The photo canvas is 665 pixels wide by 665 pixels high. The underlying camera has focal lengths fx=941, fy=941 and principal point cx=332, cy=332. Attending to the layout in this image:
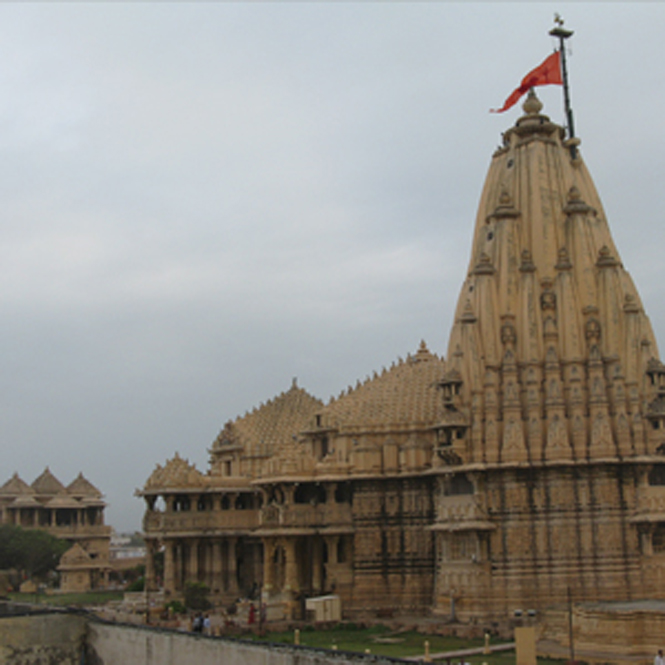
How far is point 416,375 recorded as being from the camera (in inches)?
2199

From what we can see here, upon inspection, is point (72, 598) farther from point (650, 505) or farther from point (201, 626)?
point (650, 505)

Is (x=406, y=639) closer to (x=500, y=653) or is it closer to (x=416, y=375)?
(x=500, y=653)

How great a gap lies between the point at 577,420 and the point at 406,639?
524 inches

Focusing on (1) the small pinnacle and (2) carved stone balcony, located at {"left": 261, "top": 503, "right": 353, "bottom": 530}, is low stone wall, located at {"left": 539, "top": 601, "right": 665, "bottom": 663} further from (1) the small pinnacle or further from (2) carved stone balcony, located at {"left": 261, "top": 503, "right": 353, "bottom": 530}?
(1) the small pinnacle

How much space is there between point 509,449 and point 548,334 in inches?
243

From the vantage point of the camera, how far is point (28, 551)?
77.7 m

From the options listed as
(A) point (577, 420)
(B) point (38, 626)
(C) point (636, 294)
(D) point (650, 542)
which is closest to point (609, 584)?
(D) point (650, 542)

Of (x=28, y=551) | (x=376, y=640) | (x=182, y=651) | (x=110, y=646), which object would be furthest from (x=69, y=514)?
(x=182, y=651)

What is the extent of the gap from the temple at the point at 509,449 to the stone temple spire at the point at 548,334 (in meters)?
0.08

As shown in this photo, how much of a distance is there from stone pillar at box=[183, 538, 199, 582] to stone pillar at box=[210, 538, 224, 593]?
103 centimetres

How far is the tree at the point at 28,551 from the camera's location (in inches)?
3056

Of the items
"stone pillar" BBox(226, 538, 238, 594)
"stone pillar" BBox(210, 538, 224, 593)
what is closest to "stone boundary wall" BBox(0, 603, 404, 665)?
"stone pillar" BBox(210, 538, 224, 593)

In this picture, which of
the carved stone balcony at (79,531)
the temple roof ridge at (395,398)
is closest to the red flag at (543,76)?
the temple roof ridge at (395,398)

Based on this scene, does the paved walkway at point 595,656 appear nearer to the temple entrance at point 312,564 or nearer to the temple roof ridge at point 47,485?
the temple entrance at point 312,564
